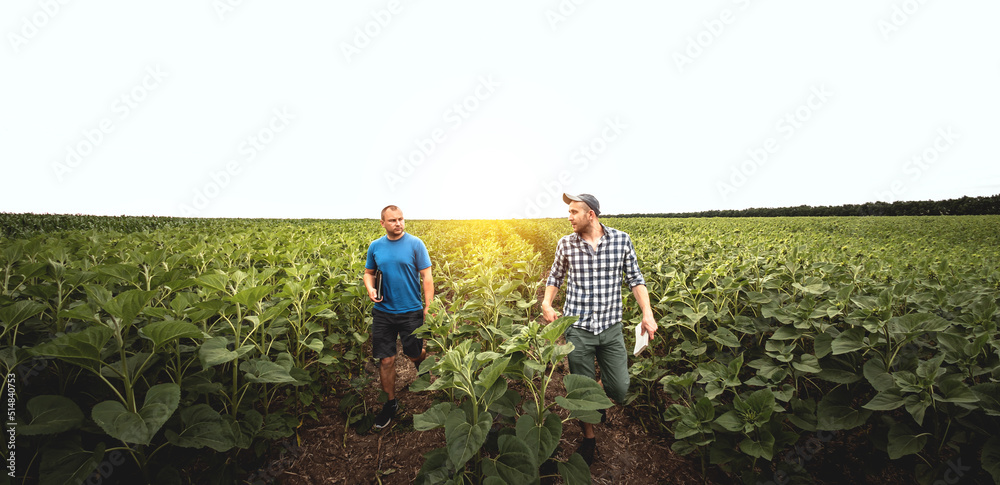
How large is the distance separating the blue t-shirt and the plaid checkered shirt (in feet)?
5.56

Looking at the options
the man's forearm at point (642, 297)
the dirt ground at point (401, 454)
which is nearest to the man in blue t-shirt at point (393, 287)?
the dirt ground at point (401, 454)

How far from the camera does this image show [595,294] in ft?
11.1

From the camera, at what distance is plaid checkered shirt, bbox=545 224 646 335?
11.1 feet

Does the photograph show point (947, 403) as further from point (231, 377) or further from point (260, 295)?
point (231, 377)

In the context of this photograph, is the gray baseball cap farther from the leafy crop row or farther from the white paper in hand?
the leafy crop row

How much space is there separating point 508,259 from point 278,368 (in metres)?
6.77

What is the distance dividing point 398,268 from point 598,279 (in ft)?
7.18

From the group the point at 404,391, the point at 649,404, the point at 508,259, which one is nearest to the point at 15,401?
the point at 404,391

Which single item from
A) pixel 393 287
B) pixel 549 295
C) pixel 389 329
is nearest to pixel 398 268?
pixel 393 287

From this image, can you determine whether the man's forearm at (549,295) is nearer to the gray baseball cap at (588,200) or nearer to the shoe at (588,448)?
the gray baseball cap at (588,200)

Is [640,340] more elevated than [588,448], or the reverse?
[640,340]

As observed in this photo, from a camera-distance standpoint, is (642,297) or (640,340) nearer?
(640,340)

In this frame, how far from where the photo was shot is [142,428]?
1.66 metres

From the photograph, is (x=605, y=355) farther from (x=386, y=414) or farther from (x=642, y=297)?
(x=386, y=414)
